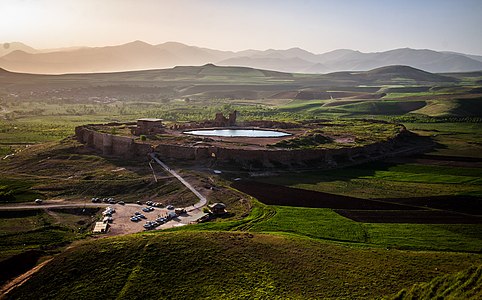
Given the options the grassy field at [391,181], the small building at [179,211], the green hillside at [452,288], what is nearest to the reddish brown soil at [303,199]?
the grassy field at [391,181]

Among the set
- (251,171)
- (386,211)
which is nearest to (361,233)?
(386,211)

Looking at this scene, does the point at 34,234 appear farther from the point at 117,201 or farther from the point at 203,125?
the point at 203,125

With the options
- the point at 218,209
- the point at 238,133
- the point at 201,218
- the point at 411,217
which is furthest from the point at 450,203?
the point at 238,133

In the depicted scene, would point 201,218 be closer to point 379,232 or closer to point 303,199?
point 303,199

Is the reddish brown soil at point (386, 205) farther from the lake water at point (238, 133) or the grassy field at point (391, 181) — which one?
the lake water at point (238, 133)

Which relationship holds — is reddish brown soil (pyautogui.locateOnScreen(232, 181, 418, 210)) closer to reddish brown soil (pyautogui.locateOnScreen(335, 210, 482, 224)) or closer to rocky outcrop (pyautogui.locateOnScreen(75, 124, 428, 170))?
reddish brown soil (pyautogui.locateOnScreen(335, 210, 482, 224))

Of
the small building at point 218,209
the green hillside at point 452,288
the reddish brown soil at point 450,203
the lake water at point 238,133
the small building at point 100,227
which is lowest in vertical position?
the small building at point 100,227
